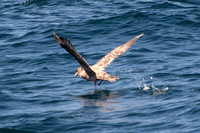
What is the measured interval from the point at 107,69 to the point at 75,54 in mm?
4582

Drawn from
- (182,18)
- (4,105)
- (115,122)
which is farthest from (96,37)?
(115,122)

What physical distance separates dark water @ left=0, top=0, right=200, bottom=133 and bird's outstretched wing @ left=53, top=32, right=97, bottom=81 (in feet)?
2.27

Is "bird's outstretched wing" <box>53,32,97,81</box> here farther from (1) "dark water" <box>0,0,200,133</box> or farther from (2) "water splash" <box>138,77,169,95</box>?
(2) "water splash" <box>138,77,169,95</box>

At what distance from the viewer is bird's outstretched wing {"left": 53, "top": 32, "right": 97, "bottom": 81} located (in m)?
10.8

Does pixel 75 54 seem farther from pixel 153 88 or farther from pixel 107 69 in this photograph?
pixel 107 69

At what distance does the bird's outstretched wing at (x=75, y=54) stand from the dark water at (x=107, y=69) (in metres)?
0.69

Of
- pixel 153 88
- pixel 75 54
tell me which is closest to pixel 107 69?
pixel 153 88

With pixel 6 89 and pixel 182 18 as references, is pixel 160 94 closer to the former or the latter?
pixel 6 89

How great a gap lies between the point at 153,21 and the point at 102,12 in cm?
336

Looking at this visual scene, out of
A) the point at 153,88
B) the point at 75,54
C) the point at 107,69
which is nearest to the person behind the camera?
the point at 75,54

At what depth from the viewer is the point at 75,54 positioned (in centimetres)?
1122

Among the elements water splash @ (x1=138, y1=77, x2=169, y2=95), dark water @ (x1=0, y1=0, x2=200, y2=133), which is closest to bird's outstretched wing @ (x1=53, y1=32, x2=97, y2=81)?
dark water @ (x1=0, y1=0, x2=200, y2=133)

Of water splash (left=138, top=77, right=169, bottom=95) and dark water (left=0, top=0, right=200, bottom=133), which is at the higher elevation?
dark water (left=0, top=0, right=200, bottom=133)

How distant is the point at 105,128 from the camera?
1012 cm
